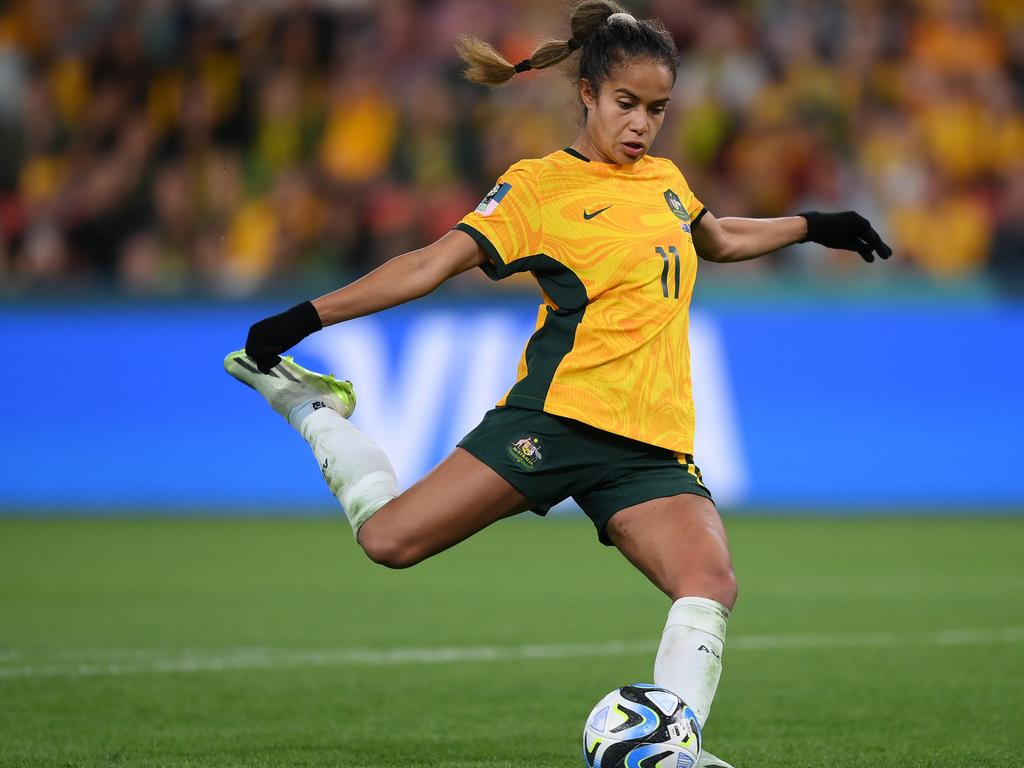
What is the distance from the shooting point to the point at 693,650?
4164 mm

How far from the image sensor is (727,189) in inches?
573

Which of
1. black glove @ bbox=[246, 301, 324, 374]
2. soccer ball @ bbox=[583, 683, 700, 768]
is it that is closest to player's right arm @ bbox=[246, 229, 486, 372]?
black glove @ bbox=[246, 301, 324, 374]

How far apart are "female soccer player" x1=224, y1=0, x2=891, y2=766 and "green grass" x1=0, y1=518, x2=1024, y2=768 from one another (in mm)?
789

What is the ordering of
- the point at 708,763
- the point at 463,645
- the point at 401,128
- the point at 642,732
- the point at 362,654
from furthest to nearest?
the point at 401,128 → the point at 463,645 → the point at 362,654 → the point at 708,763 → the point at 642,732

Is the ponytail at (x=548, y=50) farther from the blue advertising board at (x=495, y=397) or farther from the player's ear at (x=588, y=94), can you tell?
the blue advertising board at (x=495, y=397)

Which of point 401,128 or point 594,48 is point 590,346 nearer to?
point 594,48

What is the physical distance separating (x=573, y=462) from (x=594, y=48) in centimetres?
119

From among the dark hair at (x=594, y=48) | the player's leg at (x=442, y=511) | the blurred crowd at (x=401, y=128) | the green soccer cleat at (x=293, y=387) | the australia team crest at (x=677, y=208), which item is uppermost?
the blurred crowd at (x=401, y=128)

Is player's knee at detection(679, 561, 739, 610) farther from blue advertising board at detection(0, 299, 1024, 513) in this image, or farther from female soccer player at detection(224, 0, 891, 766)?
blue advertising board at detection(0, 299, 1024, 513)

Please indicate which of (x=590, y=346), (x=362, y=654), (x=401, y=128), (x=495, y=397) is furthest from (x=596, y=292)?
(x=401, y=128)

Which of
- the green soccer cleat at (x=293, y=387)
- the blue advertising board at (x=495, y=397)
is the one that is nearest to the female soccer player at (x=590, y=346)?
the green soccer cleat at (x=293, y=387)

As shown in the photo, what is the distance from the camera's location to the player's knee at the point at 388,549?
4.43 metres

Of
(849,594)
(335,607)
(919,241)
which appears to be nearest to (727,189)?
(919,241)

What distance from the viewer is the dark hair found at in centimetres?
449
